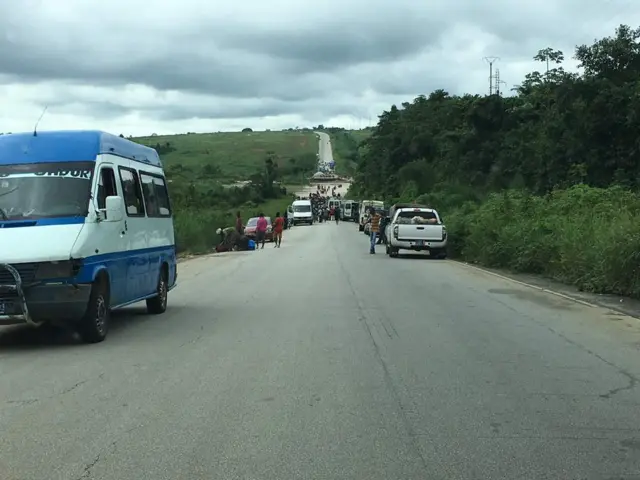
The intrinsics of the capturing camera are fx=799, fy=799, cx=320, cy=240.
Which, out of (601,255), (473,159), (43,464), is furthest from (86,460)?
(473,159)

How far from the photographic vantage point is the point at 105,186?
36.1ft

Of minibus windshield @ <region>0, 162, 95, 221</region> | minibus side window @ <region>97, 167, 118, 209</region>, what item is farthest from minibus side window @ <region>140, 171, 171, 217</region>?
minibus windshield @ <region>0, 162, 95, 221</region>

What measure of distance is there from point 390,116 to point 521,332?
9207cm

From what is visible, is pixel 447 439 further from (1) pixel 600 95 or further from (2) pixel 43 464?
(1) pixel 600 95

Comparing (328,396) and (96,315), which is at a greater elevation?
(96,315)

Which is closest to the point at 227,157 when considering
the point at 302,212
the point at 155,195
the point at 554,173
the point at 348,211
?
the point at 348,211

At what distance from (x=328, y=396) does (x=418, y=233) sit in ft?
73.1

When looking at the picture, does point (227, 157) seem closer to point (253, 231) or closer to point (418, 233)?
point (253, 231)

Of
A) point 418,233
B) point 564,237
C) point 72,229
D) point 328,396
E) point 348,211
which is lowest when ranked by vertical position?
point 348,211

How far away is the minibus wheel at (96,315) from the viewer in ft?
33.5

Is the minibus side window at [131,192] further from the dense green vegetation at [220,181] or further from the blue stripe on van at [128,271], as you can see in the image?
the dense green vegetation at [220,181]

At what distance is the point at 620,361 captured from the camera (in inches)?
370

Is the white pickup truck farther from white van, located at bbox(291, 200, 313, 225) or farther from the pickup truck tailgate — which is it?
white van, located at bbox(291, 200, 313, 225)

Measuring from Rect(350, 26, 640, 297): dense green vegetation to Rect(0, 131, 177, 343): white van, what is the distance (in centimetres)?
983
